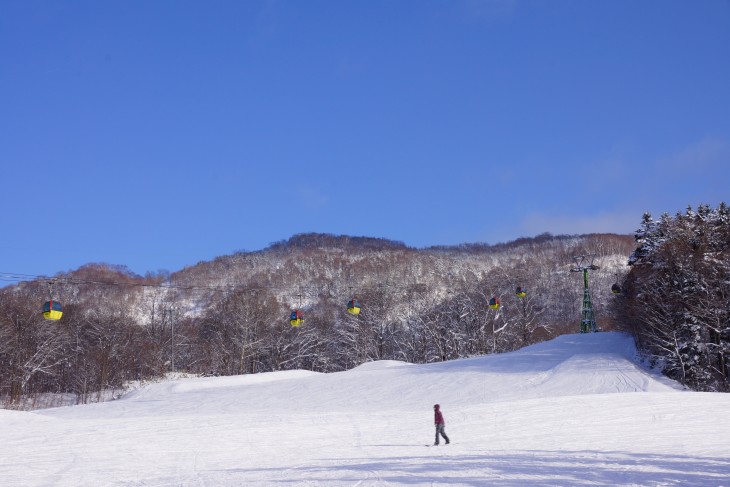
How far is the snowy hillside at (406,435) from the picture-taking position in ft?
48.5

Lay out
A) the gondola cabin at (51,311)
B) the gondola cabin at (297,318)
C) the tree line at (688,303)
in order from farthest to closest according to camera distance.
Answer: the gondola cabin at (297,318) < the tree line at (688,303) < the gondola cabin at (51,311)

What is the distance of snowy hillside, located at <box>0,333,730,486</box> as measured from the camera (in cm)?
1479

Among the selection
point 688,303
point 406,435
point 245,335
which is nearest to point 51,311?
point 406,435

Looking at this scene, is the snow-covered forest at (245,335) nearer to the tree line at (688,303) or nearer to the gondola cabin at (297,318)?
the gondola cabin at (297,318)

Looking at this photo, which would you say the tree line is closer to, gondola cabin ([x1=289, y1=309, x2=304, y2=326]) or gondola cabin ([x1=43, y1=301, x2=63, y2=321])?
gondola cabin ([x1=289, y1=309, x2=304, y2=326])

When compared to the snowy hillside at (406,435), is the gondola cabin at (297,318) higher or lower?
higher

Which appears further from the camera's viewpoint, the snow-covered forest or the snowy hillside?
the snow-covered forest

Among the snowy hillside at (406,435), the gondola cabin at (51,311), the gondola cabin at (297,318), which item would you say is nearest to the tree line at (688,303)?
the snowy hillside at (406,435)

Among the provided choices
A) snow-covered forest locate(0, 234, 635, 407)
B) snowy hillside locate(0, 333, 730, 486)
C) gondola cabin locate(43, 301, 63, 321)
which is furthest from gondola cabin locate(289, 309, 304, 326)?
gondola cabin locate(43, 301, 63, 321)

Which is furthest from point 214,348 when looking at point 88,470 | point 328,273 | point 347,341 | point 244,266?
point 244,266

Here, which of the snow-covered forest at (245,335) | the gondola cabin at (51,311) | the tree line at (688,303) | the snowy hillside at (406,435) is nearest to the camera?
the snowy hillside at (406,435)

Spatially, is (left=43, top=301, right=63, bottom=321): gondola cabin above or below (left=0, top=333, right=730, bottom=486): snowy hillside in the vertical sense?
above

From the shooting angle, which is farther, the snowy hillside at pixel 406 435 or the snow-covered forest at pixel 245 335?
the snow-covered forest at pixel 245 335

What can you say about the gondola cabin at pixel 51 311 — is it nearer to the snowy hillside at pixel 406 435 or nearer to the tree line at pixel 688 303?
the snowy hillside at pixel 406 435
